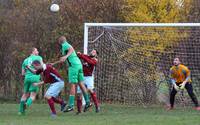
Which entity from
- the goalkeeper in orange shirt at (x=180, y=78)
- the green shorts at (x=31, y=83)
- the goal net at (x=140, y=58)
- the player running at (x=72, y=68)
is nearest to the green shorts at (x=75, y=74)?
the player running at (x=72, y=68)

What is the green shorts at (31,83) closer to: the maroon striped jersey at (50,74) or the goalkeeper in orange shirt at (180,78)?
the maroon striped jersey at (50,74)

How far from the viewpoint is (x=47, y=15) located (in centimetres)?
2467

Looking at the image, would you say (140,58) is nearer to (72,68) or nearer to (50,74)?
(72,68)

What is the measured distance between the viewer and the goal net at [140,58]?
2025 centimetres

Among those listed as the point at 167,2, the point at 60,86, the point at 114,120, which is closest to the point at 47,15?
the point at 167,2

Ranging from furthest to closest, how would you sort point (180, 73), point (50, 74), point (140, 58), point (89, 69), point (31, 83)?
1. point (140, 58)
2. point (180, 73)
3. point (89, 69)
4. point (31, 83)
5. point (50, 74)

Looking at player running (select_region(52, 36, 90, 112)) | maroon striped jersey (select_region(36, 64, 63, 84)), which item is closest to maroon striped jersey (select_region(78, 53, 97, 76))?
player running (select_region(52, 36, 90, 112))

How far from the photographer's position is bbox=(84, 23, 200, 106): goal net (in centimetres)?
2025

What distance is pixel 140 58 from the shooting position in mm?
20438

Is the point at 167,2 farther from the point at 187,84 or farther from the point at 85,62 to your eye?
the point at 85,62

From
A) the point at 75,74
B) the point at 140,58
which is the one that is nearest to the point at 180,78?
the point at 140,58

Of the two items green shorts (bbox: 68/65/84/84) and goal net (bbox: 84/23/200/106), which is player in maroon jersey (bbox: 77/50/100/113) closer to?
green shorts (bbox: 68/65/84/84)

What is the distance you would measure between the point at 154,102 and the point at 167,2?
5.03 m

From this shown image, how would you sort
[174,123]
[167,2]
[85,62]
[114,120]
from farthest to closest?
[167,2], [85,62], [114,120], [174,123]
